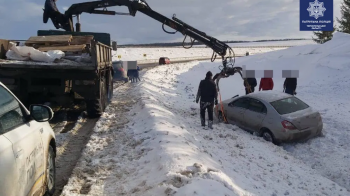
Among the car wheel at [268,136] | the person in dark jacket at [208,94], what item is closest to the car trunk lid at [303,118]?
the car wheel at [268,136]

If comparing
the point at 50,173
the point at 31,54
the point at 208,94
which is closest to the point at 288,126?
the point at 208,94

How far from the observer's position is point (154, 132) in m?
7.94

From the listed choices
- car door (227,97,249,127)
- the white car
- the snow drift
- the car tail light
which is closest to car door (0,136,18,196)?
the white car

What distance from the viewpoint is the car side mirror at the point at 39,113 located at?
3.97m

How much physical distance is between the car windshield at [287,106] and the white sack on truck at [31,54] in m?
6.08

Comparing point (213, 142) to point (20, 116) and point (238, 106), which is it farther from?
point (20, 116)

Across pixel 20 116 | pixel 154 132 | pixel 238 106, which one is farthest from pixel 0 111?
pixel 238 106

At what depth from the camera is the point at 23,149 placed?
3.34 meters

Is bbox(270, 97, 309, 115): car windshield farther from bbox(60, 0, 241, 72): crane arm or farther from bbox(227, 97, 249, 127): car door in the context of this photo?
bbox(60, 0, 241, 72): crane arm

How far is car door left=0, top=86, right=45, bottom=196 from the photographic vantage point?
124 inches

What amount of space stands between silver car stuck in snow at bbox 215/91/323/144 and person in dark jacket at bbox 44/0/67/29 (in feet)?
24.2

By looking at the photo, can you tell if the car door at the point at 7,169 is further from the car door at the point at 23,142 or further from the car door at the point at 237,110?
the car door at the point at 237,110

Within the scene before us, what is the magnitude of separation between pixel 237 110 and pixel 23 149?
7.95 meters

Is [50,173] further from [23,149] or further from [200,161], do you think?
[200,161]
